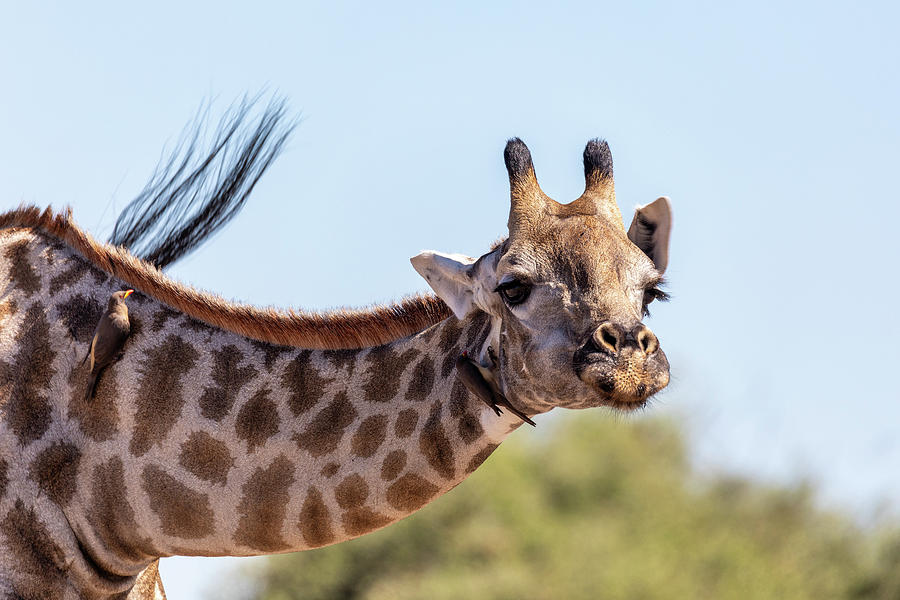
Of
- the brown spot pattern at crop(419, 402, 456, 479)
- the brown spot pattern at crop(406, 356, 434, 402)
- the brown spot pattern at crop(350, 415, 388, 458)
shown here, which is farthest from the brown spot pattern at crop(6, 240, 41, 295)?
the brown spot pattern at crop(419, 402, 456, 479)

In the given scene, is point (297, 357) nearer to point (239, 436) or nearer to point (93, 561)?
point (239, 436)

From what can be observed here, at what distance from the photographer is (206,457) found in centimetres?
788

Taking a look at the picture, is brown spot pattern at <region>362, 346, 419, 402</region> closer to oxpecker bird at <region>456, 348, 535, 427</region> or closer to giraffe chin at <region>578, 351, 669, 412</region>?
oxpecker bird at <region>456, 348, 535, 427</region>

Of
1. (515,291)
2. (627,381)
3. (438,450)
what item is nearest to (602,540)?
(438,450)

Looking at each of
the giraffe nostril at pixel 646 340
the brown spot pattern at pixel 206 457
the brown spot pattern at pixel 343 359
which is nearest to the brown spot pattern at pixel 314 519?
the brown spot pattern at pixel 206 457

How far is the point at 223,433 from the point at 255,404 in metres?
0.24

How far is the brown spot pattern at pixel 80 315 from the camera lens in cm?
814

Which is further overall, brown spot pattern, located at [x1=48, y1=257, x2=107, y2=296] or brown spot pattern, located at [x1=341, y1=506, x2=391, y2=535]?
brown spot pattern, located at [x1=48, y1=257, x2=107, y2=296]

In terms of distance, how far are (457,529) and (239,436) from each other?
1442 inches

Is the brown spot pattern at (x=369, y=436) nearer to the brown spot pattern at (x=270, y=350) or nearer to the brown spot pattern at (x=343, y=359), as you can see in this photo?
the brown spot pattern at (x=343, y=359)

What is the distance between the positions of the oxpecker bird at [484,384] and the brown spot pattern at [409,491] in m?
0.59

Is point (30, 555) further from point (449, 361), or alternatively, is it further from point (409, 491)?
point (449, 361)

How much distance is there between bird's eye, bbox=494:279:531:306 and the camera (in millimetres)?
7206

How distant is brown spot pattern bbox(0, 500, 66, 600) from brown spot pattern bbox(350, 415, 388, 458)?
5.81ft
